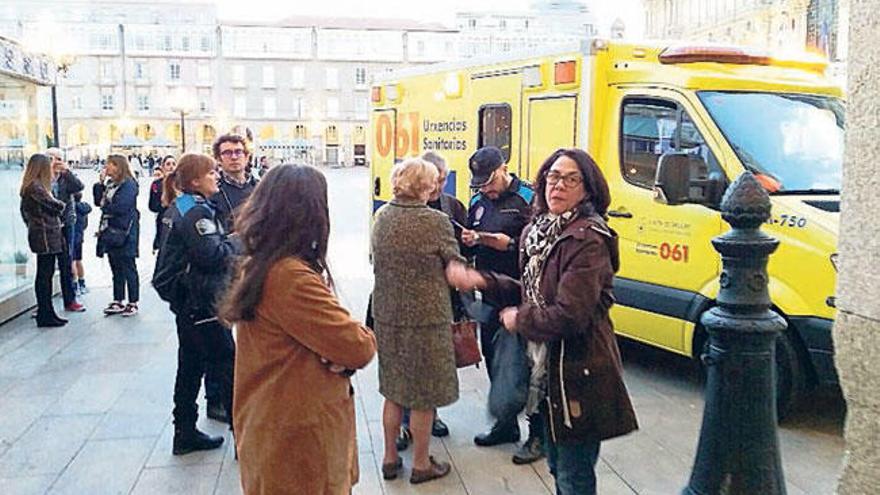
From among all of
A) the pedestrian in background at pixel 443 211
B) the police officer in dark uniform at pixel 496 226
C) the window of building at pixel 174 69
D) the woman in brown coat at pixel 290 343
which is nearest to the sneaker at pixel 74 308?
the pedestrian in background at pixel 443 211

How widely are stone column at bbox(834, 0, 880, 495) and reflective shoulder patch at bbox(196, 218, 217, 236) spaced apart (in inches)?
132

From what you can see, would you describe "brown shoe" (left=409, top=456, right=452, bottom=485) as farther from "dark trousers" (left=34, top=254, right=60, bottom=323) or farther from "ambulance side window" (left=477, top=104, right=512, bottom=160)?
"dark trousers" (left=34, top=254, right=60, bottom=323)

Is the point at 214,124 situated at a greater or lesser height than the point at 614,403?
greater

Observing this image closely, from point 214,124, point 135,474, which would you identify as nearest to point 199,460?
point 135,474

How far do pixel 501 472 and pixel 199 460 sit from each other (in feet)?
5.78

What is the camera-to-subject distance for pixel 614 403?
310 centimetres

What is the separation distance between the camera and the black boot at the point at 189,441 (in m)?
4.82

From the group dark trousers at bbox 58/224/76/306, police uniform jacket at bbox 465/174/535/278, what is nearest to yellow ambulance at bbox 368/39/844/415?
police uniform jacket at bbox 465/174/535/278

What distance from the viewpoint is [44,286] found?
8188mm

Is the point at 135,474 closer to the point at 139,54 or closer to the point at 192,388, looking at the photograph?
the point at 192,388

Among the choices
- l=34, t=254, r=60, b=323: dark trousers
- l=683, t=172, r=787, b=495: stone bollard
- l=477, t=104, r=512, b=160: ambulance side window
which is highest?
l=477, t=104, r=512, b=160: ambulance side window

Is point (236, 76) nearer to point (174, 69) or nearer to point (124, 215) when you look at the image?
point (174, 69)

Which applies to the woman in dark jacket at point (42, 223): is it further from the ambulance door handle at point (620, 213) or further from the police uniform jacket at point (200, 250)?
the ambulance door handle at point (620, 213)

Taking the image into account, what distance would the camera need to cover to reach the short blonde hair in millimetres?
4082
